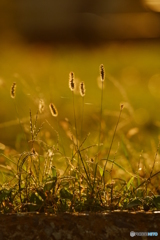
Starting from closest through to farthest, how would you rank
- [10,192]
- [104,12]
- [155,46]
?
[10,192]
[155,46]
[104,12]

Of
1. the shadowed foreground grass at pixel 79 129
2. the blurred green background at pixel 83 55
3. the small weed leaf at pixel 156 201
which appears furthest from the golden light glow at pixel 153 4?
the small weed leaf at pixel 156 201

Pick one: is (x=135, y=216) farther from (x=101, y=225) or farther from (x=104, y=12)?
(x=104, y=12)

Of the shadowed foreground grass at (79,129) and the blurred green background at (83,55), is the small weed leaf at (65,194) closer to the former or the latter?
the shadowed foreground grass at (79,129)

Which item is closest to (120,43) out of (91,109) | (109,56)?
(109,56)

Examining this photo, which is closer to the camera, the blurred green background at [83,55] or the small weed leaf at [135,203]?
the small weed leaf at [135,203]

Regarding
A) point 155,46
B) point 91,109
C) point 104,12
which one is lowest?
point 91,109

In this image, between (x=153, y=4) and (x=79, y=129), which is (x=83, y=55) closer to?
(x=153, y=4)

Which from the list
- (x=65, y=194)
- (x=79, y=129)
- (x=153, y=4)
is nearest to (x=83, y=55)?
(x=153, y=4)

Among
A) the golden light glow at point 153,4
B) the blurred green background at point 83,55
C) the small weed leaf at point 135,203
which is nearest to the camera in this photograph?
the small weed leaf at point 135,203

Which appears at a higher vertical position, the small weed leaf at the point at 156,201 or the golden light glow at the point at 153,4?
the golden light glow at the point at 153,4
